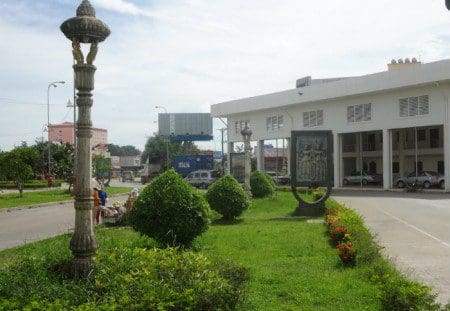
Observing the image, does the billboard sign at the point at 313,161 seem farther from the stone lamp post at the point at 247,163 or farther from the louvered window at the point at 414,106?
the louvered window at the point at 414,106

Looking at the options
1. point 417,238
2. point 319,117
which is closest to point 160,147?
point 319,117

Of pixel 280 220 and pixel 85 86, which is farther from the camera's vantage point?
pixel 280 220

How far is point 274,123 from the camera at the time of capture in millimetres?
46156

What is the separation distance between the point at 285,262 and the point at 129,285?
4136 mm

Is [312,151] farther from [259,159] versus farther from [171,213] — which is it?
[259,159]

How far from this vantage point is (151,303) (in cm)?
478

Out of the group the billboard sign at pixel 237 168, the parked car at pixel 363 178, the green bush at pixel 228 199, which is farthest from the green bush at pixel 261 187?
the parked car at pixel 363 178

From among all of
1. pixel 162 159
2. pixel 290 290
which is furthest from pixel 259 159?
pixel 290 290

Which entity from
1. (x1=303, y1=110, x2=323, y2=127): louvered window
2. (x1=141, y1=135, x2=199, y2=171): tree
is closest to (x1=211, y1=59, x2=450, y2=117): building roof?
(x1=303, y1=110, x2=323, y2=127): louvered window

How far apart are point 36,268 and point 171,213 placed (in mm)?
3685

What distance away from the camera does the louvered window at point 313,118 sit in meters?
41.7

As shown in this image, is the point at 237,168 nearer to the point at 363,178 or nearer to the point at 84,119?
the point at 363,178

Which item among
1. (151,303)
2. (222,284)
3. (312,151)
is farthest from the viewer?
(312,151)

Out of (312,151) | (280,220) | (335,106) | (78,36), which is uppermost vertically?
(335,106)
